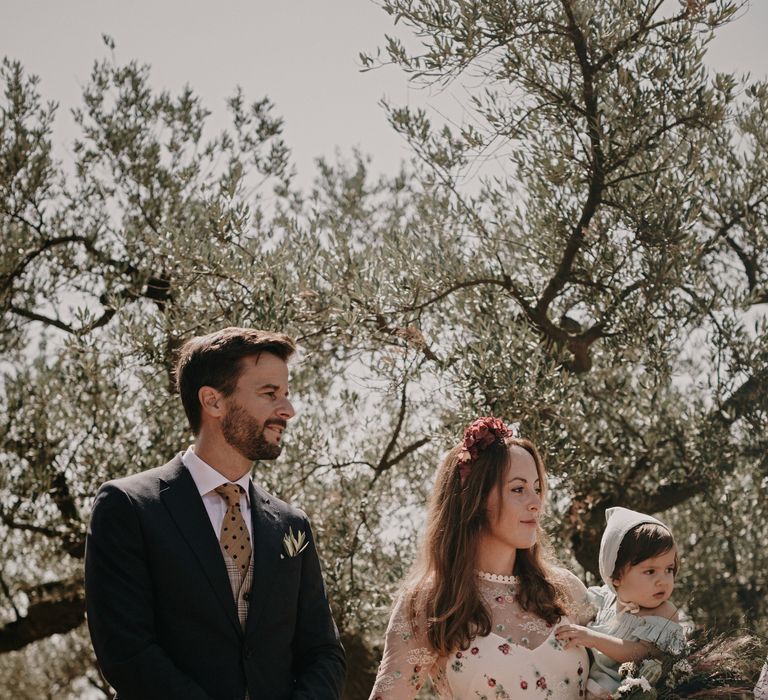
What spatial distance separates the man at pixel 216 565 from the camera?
333 cm

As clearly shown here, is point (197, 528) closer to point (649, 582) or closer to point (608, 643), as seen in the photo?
point (608, 643)

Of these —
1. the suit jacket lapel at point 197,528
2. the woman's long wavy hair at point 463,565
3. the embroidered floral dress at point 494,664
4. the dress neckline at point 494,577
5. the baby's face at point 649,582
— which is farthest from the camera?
the dress neckline at point 494,577

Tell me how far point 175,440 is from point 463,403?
206 cm

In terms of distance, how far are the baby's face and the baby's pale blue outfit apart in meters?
0.07

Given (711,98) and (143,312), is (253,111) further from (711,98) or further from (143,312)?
(711,98)

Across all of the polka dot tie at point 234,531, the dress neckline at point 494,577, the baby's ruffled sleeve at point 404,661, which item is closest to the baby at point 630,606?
the dress neckline at point 494,577

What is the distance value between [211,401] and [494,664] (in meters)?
1.59

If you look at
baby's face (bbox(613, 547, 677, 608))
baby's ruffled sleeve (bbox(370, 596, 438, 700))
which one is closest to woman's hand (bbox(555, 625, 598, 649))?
baby's face (bbox(613, 547, 677, 608))

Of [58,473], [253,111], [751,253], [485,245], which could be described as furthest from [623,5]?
[58,473]

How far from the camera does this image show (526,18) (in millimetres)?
6102

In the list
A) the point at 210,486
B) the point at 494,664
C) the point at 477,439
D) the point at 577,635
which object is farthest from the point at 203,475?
the point at 577,635

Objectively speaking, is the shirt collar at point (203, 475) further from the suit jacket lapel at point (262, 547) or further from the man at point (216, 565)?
the suit jacket lapel at point (262, 547)

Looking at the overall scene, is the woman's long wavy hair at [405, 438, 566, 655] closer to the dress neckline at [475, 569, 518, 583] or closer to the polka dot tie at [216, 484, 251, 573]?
the dress neckline at [475, 569, 518, 583]

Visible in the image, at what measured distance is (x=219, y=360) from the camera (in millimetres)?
3814
